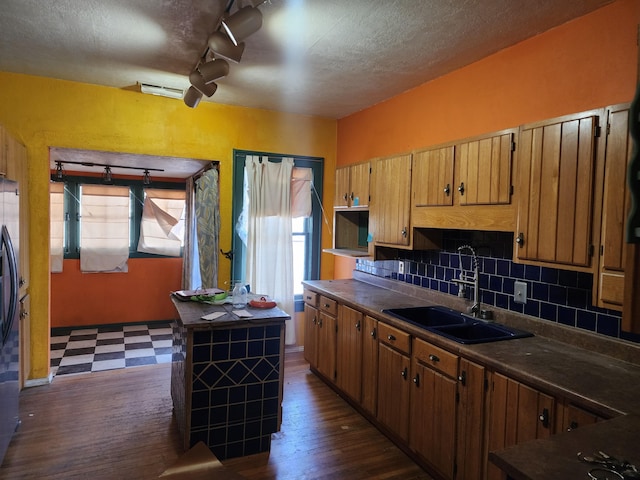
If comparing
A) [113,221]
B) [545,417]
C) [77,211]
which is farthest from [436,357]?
[77,211]

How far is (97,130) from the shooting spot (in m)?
3.71

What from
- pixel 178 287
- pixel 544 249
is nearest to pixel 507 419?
pixel 544 249

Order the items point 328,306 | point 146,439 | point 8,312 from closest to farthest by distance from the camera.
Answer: point 8,312 < point 146,439 < point 328,306

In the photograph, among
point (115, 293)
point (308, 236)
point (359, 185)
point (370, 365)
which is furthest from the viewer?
point (115, 293)

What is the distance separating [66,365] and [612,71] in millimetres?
4936

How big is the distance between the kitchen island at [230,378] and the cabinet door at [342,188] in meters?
1.62

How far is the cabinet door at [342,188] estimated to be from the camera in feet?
13.1

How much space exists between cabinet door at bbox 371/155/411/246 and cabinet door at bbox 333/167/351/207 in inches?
18.9

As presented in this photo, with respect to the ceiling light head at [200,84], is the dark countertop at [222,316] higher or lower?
lower

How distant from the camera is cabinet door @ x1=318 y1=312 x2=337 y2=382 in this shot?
3.54 meters

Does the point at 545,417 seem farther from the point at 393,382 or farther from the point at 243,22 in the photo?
the point at 243,22

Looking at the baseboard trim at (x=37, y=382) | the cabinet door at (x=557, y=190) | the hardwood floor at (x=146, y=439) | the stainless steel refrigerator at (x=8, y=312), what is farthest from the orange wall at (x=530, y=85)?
the baseboard trim at (x=37, y=382)

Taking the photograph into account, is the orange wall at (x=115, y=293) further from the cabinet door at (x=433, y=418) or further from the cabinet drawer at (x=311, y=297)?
the cabinet door at (x=433, y=418)

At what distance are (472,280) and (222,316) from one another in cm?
168
